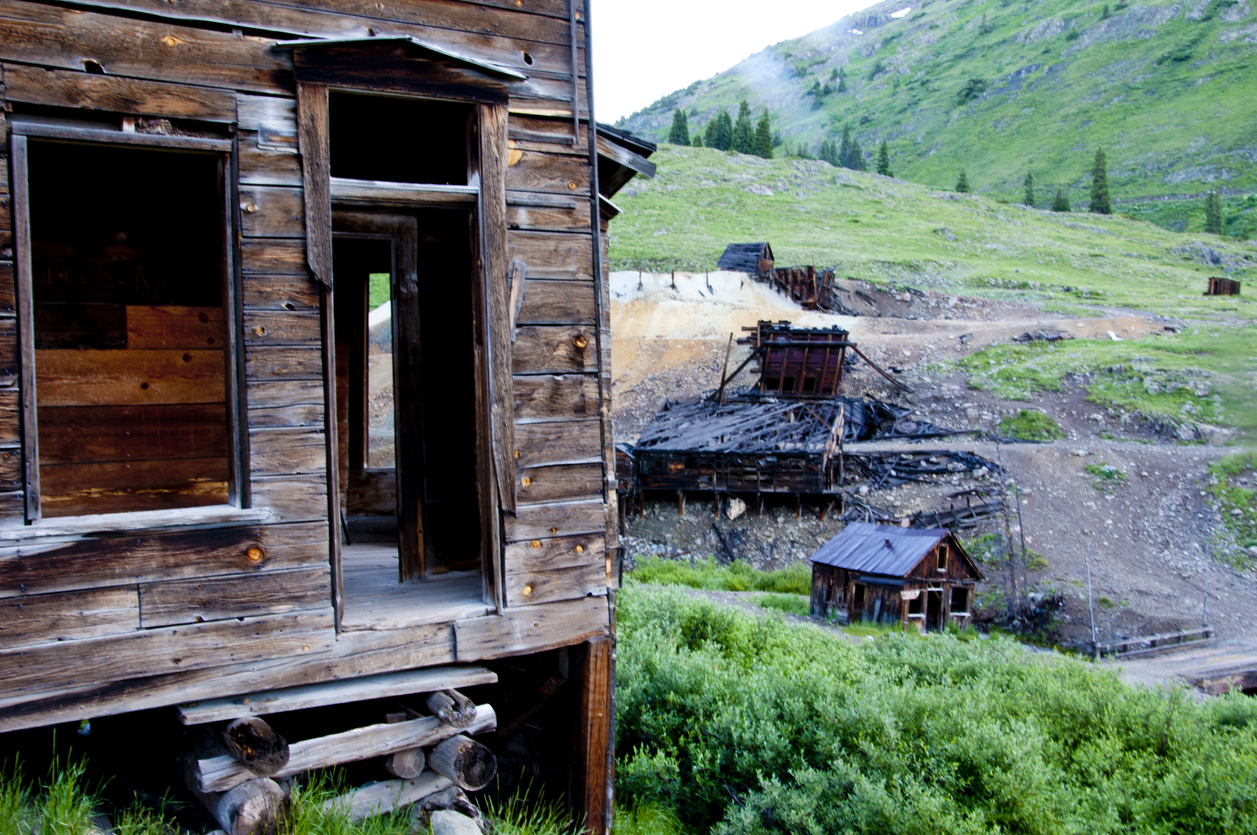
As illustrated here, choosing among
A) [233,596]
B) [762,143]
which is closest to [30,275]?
[233,596]

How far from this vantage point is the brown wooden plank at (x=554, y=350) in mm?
4734

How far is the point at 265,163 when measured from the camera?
4137mm

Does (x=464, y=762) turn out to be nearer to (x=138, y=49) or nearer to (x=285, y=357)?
(x=285, y=357)

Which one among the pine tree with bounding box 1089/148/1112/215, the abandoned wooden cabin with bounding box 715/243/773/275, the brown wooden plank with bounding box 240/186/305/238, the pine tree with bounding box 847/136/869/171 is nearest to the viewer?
the brown wooden plank with bounding box 240/186/305/238

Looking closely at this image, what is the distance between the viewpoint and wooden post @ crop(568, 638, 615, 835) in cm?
502

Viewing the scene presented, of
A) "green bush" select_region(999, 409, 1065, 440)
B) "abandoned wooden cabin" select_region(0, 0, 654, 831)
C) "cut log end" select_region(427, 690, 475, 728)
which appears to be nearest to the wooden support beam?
"cut log end" select_region(427, 690, 475, 728)

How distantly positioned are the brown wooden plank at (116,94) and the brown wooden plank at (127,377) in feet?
7.54

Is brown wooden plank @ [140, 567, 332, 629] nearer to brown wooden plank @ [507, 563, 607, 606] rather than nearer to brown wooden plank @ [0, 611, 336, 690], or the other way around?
brown wooden plank @ [0, 611, 336, 690]

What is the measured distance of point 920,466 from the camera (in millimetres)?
26672

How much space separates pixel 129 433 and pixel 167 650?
7.87ft

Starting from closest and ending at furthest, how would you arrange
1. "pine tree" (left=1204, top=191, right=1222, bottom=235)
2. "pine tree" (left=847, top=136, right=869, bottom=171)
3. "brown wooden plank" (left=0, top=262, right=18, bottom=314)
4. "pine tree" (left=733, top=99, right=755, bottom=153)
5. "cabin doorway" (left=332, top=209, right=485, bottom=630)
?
"brown wooden plank" (left=0, top=262, right=18, bottom=314) → "cabin doorway" (left=332, top=209, right=485, bottom=630) → "pine tree" (left=1204, top=191, right=1222, bottom=235) → "pine tree" (left=733, top=99, right=755, bottom=153) → "pine tree" (left=847, top=136, right=869, bottom=171)

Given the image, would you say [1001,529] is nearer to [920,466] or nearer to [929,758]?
[920,466]

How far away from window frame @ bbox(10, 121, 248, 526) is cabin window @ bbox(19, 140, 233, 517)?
1432mm

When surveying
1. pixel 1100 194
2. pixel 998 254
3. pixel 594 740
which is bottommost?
pixel 594 740
